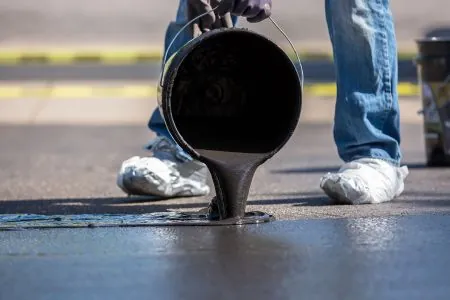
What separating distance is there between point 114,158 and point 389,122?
9.78 feet

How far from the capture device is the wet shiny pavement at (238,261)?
9.87 ft

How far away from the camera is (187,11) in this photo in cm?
461

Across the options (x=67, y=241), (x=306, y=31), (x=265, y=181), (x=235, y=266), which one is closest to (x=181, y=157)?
(x=265, y=181)

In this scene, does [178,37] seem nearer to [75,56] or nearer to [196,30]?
[196,30]

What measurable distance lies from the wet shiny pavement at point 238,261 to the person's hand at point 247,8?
0.71 m

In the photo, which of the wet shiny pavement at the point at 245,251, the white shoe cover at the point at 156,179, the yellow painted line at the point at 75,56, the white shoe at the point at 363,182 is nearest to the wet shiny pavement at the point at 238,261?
the wet shiny pavement at the point at 245,251

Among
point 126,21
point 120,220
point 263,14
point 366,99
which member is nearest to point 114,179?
point 366,99

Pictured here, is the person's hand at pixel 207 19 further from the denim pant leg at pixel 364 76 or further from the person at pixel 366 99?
the denim pant leg at pixel 364 76

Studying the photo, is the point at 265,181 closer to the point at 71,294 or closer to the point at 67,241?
the point at 67,241

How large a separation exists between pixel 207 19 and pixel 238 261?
3.91 feet

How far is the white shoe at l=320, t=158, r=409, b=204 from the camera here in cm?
459

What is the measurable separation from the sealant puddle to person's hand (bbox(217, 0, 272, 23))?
0.68 metres

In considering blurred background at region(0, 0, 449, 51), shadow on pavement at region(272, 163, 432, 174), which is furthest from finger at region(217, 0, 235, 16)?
blurred background at region(0, 0, 449, 51)

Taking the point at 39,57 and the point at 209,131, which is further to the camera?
the point at 39,57
